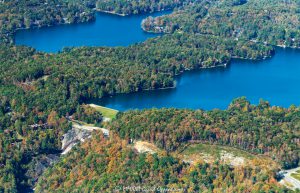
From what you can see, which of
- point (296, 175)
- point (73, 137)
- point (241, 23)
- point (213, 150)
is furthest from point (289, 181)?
point (241, 23)

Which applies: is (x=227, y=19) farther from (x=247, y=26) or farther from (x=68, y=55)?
(x=68, y=55)

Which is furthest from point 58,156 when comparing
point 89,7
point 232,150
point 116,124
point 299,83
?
point 89,7

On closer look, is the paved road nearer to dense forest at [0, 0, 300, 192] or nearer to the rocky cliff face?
dense forest at [0, 0, 300, 192]

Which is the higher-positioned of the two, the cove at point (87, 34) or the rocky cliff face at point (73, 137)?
the cove at point (87, 34)

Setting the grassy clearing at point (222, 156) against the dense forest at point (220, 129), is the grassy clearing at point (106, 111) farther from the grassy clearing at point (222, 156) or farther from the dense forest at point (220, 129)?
the grassy clearing at point (222, 156)

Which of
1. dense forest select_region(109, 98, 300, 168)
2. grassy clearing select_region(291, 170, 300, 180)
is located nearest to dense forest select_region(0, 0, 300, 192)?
dense forest select_region(109, 98, 300, 168)

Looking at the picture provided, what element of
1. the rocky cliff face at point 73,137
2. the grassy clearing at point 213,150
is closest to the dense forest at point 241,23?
the grassy clearing at point 213,150
